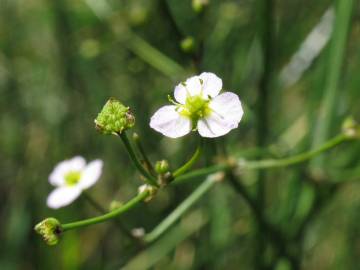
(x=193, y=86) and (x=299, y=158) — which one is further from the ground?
(x=193, y=86)

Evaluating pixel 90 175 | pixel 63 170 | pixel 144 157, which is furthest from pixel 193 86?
pixel 63 170

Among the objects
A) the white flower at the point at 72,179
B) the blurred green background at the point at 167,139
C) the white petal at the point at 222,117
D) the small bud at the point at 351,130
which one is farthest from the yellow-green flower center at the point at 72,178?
the small bud at the point at 351,130

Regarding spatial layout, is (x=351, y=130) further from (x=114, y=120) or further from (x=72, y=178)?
(x=72, y=178)

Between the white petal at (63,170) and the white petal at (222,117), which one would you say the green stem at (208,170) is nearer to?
the white petal at (222,117)

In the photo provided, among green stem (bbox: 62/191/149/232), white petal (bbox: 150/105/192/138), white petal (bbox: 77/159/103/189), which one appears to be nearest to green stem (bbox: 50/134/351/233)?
green stem (bbox: 62/191/149/232)

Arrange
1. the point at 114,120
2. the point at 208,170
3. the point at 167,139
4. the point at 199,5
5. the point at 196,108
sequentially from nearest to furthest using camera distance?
the point at 114,120 → the point at 196,108 → the point at 208,170 → the point at 199,5 → the point at 167,139


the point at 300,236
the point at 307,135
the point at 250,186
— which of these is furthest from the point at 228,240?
the point at 307,135

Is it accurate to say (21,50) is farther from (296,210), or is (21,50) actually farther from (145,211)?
(296,210)
